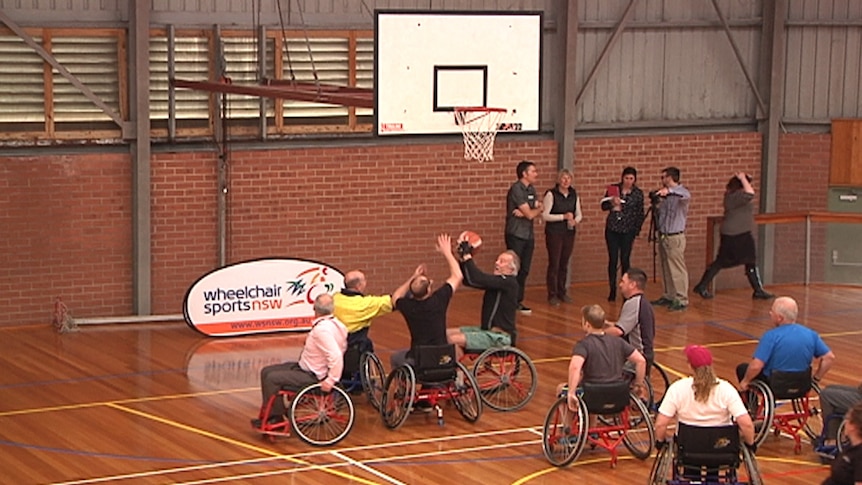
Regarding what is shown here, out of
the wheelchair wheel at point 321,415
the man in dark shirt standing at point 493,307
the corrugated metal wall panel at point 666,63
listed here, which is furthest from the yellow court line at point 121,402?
the corrugated metal wall panel at point 666,63

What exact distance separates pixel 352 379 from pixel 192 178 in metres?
5.76

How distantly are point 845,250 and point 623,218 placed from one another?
170 inches

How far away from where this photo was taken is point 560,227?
20.1 meters

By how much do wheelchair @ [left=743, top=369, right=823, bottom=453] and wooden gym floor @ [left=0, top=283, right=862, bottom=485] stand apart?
212mm

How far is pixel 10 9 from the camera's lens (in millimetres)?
17750

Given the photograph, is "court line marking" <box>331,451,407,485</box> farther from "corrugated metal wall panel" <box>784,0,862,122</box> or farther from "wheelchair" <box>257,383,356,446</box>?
"corrugated metal wall panel" <box>784,0,862,122</box>

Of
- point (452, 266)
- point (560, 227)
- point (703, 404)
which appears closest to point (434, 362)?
point (452, 266)

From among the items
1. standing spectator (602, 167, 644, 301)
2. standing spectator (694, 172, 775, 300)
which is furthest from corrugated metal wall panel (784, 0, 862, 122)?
standing spectator (602, 167, 644, 301)

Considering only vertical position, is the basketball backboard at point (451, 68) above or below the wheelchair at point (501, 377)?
above

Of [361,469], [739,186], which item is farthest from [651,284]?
[361,469]

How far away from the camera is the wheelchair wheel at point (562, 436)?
489 inches

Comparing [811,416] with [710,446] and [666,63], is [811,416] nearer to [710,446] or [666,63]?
[710,446]

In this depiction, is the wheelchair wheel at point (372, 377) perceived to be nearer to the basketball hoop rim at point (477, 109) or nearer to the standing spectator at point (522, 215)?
the basketball hoop rim at point (477, 109)

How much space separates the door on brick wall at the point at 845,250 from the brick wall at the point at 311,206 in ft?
2.22
